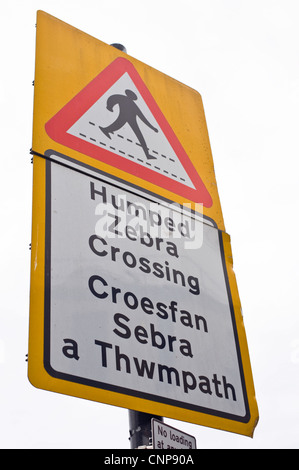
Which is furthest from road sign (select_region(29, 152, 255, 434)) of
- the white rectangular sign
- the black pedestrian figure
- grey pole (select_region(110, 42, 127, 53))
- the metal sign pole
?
grey pole (select_region(110, 42, 127, 53))

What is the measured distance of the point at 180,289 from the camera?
252 cm

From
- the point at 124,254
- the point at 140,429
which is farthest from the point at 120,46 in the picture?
the point at 140,429

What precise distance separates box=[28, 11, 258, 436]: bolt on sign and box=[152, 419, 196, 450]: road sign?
53mm

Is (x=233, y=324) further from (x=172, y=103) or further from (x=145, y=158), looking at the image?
(x=172, y=103)

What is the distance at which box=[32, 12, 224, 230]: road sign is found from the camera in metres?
2.69

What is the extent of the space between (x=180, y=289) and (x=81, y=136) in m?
0.82

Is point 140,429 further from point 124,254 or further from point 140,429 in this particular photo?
point 124,254

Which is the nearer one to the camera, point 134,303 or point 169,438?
point 169,438

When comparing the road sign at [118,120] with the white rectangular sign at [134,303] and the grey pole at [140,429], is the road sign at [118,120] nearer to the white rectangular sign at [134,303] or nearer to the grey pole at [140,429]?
the white rectangular sign at [134,303]

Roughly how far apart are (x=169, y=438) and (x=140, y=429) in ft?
0.53

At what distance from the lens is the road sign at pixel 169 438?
203 cm

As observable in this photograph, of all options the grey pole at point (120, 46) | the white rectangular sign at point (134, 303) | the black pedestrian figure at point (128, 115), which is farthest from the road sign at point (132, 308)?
the grey pole at point (120, 46)

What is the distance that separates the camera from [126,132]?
2967 mm
